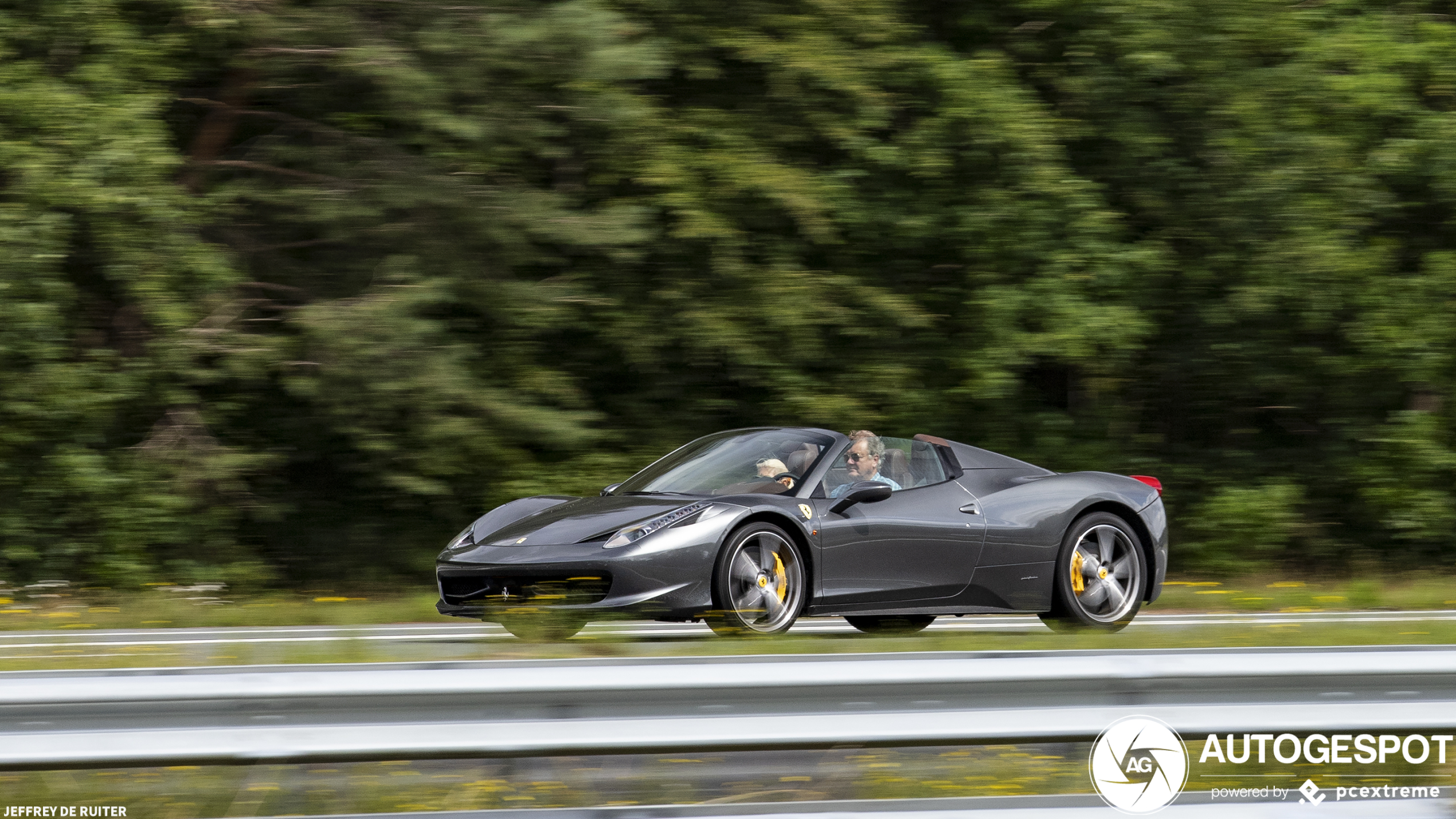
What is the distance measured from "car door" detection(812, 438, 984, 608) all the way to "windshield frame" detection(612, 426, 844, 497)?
0.61 feet

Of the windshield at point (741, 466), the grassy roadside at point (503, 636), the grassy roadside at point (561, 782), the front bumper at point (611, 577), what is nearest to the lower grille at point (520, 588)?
the front bumper at point (611, 577)

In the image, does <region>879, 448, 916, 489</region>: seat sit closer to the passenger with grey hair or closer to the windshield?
the passenger with grey hair

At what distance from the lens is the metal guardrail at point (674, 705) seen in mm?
3643

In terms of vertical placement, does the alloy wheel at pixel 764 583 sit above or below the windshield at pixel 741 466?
below

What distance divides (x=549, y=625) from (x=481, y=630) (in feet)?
4.16

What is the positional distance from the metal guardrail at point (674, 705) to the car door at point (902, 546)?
3436 mm

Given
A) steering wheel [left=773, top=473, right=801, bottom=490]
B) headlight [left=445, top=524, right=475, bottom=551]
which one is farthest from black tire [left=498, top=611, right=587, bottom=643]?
steering wheel [left=773, top=473, right=801, bottom=490]

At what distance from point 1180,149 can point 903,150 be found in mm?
2820

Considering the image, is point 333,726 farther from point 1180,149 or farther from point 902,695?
point 1180,149

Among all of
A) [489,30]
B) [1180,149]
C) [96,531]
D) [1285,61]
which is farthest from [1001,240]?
[96,531]

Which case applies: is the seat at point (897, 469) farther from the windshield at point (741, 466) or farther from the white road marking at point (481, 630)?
the white road marking at point (481, 630)

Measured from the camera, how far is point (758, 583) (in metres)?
7.16

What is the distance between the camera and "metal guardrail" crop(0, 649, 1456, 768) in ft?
12.0

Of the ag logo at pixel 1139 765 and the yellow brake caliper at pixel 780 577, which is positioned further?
the yellow brake caliper at pixel 780 577
